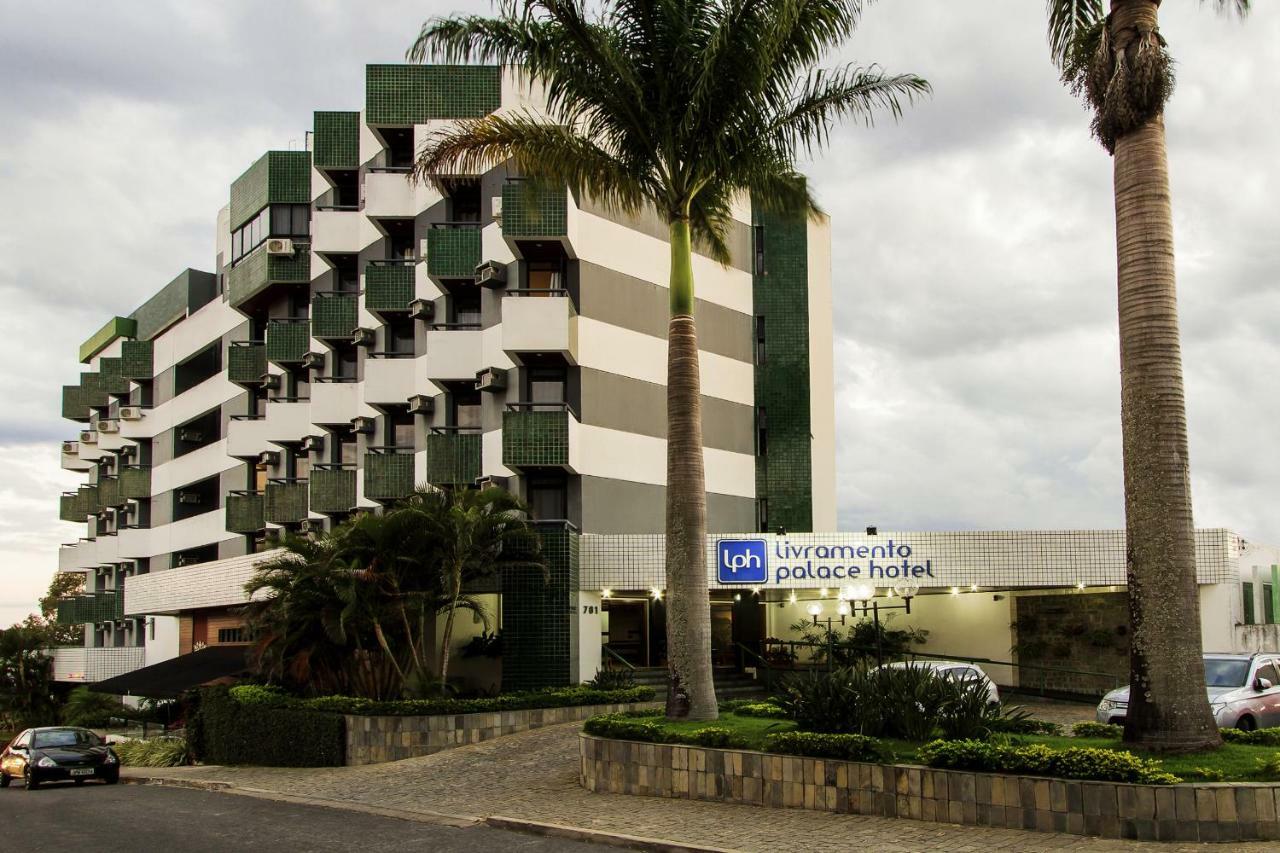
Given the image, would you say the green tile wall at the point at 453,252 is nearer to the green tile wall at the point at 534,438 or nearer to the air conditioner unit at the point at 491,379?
the air conditioner unit at the point at 491,379

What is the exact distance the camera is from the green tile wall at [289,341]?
42.8 m

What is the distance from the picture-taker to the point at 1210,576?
28625mm

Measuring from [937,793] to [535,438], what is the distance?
58.9ft

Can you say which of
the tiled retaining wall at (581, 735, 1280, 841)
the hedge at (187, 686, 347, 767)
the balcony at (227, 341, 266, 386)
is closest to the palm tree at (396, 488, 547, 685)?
the hedge at (187, 686, 347, 767)

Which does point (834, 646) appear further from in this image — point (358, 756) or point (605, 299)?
point (358, 756)

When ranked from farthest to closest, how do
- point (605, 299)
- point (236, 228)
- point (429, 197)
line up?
point (236, 228), point (429, 197), point (605, 299)

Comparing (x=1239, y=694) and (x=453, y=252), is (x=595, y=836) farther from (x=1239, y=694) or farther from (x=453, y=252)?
(x=453, y=252)

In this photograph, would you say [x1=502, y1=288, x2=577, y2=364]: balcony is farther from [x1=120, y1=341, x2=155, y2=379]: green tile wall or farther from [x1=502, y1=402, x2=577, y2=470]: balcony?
[x1=120, y1=341, x2=155, y2=379]: green tile wall

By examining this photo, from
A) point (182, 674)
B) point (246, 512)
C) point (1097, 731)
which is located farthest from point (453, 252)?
point (1097, 731)

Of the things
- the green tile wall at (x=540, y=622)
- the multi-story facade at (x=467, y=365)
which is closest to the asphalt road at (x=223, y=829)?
the green tile wall at (x=540, y=622)

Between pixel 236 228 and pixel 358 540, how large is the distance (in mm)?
24315

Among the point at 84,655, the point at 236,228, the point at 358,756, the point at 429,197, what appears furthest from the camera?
the point at 84,655

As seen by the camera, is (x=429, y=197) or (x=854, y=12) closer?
(x=854, y=12)

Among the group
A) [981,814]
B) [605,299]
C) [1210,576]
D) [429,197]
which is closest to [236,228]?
[429,197]
